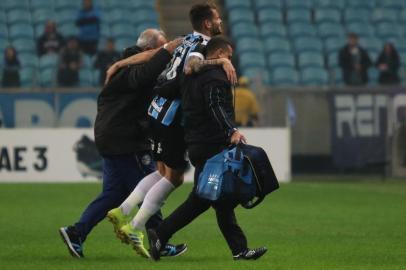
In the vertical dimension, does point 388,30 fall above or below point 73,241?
above

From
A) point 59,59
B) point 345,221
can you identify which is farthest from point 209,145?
point 59,59

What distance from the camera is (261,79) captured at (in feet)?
83.6

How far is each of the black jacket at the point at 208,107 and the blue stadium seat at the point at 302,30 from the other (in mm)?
18883

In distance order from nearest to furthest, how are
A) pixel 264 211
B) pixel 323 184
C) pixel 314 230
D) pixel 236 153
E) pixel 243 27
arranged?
pixel 236 153
pixel 314 230
pixel 264 211
pixel 323 184
pixel 243 27

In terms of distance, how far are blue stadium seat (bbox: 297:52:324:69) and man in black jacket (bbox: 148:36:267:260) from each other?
17606 millimetres

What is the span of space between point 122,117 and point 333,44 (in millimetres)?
18044

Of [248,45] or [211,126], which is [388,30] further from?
[211,126]

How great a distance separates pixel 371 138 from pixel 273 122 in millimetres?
2101

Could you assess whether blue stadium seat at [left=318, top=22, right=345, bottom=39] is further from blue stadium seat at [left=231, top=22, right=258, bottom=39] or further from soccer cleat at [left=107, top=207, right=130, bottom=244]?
soccer cleat at [left=107, top=207, right=130, bottom=244]

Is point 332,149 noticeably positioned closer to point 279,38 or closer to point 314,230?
point 279,38

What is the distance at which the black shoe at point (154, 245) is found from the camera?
10.5 meters

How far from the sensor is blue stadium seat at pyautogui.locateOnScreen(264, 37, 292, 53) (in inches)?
1110

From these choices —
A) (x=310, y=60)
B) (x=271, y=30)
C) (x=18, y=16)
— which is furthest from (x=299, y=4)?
(x=18, y=16)

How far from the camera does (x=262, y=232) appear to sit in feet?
44.3
